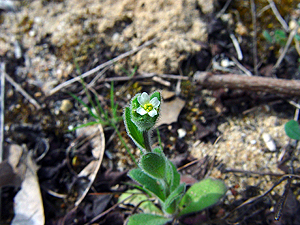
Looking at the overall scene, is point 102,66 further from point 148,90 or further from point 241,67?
point 241,67

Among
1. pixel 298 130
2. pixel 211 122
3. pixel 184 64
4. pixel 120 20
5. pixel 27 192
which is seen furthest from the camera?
pixel 120 20

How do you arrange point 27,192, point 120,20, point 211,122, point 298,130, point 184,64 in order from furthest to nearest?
point 120,20, point 184,64, point 211,122, point 27,192, point 298,130

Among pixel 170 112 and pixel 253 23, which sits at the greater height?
pixel 253 23

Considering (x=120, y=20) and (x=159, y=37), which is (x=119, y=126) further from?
(x=120, y=20)

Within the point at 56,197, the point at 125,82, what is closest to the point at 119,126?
the point at 125,82

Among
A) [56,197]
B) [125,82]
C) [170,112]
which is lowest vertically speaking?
[56,197]

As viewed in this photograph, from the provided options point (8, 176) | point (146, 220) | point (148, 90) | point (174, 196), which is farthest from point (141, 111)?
point (8, 176)

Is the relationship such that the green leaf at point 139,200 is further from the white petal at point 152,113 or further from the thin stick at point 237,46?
the thin stick at point 237,46

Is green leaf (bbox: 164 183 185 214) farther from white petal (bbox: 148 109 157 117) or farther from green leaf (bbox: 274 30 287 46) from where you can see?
green leaf (bbox: 274 30 287 46)
